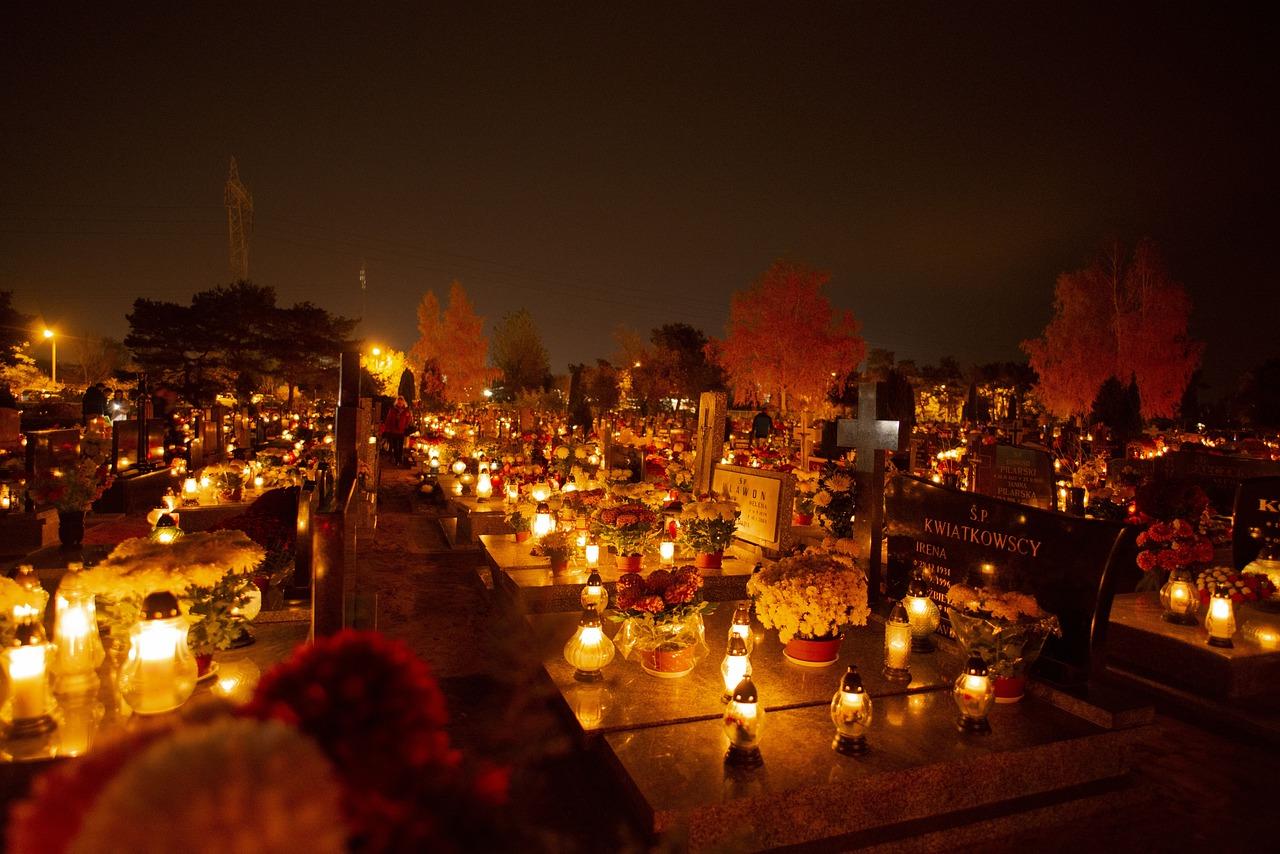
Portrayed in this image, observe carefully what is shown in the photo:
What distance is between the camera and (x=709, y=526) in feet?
27.3

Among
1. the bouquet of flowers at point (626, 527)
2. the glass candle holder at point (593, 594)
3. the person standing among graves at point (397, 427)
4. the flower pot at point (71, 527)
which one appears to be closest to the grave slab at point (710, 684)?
the glass candle holder at point (593, 594)

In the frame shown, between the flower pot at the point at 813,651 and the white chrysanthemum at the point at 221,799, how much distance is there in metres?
4.83

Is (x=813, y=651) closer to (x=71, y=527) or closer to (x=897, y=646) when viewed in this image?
(x=897, y=646)

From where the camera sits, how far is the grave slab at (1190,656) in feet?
18.6

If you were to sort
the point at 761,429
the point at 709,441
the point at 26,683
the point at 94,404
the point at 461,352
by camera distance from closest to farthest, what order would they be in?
1. the point at 26,683
2. the point at 709,441
3. the point at 94,404
4. the point at 761,429
5. the point at 461,352

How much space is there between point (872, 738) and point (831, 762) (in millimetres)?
484

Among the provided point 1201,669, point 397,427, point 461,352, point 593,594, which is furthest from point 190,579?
point 461,352

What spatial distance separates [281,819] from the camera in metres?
1.08

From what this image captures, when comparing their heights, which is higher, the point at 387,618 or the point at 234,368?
the point at 234,368

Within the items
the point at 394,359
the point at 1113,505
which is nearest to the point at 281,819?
the point at 1113,505

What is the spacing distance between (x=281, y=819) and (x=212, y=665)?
3897mm

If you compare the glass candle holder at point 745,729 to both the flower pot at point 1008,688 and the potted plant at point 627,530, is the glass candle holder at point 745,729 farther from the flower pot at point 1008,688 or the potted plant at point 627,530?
the potted plant at point 627,530

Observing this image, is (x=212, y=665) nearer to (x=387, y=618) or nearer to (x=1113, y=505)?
(x=387, y=618)

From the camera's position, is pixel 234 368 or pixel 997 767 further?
pixel 234 368
